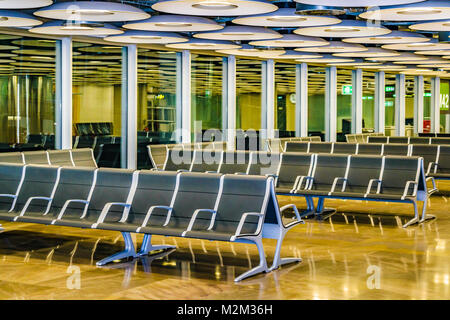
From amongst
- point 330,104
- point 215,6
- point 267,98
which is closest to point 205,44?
point 215,6

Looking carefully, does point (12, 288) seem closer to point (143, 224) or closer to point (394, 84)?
point (143, 224)

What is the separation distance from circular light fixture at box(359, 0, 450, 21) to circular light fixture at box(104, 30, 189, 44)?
4343mm

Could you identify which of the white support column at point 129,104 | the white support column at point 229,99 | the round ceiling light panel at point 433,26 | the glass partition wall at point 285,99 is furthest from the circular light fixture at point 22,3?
the glass partition wall at point 285,99

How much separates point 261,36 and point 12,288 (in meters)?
8.81

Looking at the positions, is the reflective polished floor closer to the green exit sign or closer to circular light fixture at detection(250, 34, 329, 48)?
circular light fixture at detection(250, 34, 329, 48)

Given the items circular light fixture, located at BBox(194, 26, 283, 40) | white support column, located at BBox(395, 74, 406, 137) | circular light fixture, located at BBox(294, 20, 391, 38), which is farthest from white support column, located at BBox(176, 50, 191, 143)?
white support column, located at BBox(395, 74, 406, 137)

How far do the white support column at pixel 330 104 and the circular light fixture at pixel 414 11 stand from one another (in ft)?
38.9

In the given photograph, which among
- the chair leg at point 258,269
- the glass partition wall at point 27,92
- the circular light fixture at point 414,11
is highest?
the circular light fixture at point 414,11

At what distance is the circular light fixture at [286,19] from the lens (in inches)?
454

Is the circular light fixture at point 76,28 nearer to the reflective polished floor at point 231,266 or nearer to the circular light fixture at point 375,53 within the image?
the reflective polished floor at point 231,266

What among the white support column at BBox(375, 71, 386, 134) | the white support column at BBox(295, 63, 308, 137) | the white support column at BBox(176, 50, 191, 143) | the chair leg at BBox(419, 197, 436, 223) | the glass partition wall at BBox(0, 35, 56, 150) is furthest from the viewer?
the white support column at BBox(375, 71, 386, 134)

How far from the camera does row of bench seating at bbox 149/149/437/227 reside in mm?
10211

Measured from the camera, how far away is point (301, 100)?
22.6 metres

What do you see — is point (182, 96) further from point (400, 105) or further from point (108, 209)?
point (400, 105)
